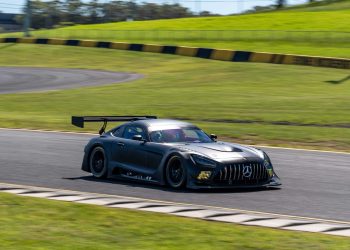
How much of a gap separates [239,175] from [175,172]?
102 cm

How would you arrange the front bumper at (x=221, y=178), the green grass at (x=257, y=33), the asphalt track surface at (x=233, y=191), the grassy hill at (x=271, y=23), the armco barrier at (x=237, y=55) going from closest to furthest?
the asphalt track surface at (x=233, y=191) < the front bumper at (x=221, y=178) < the armco barrier at (x=237, y=55) < the green grass at (x=257, y=33) < the grassy hill at (x=271, y=23)

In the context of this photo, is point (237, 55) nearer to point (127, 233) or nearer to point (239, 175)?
point (239, 175)

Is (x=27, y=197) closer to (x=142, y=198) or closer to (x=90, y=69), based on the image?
(x=142, y=198)

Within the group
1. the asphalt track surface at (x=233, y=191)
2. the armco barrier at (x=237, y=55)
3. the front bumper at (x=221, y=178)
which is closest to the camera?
the asphalt track surface at (x=233, y=191)

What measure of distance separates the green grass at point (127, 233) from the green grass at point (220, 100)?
35.7 ft

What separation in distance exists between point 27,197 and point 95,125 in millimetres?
14126

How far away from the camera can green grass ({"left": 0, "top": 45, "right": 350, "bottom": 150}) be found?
23562 mm

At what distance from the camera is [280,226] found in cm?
999

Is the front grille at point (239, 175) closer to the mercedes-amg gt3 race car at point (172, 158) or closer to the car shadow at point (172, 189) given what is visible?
the mercedes-amg gt3 race car at point (172, 158)

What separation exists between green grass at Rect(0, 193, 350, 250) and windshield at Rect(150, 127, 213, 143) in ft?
10.8

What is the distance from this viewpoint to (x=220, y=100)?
103ft

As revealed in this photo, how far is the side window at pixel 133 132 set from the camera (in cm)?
1450

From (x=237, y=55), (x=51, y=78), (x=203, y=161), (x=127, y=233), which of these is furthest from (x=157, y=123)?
(x=237, y=55)

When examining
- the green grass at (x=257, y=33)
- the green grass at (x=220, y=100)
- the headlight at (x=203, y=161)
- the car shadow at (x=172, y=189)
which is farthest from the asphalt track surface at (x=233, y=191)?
the green grass at (x=257, y=33)
